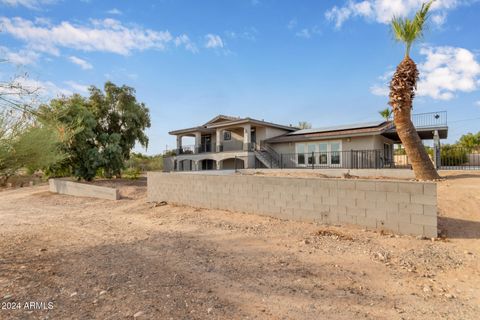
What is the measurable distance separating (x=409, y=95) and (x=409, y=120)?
1.09 metres

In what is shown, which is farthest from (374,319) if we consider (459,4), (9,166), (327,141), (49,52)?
(327,141)

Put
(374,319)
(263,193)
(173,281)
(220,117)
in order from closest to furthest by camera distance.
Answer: (374,319)
(173,281)
(263,193)
(220,117)

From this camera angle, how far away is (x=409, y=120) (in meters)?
11.5

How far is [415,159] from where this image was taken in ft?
37.4

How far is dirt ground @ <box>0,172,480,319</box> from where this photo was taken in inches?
130

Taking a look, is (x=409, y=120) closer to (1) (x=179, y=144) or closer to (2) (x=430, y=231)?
(2) (x=430, y=231)

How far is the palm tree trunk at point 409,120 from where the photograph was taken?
447 inches

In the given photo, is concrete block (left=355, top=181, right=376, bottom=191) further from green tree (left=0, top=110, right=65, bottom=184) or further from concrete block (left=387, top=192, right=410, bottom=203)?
green tree (left=0, top=110, right=65, bottom=184)

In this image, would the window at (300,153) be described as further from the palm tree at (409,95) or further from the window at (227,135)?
the palm tree at (409,95)

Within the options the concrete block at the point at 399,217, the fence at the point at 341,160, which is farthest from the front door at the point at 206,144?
the concrete block at the point at 399,217

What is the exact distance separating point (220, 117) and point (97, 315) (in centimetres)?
2324

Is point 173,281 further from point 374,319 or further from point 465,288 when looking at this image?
point 465,288

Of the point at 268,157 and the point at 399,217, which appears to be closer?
the point at 399,217

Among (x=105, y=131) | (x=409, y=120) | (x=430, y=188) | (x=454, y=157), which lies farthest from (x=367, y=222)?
(x=105, y=131)
